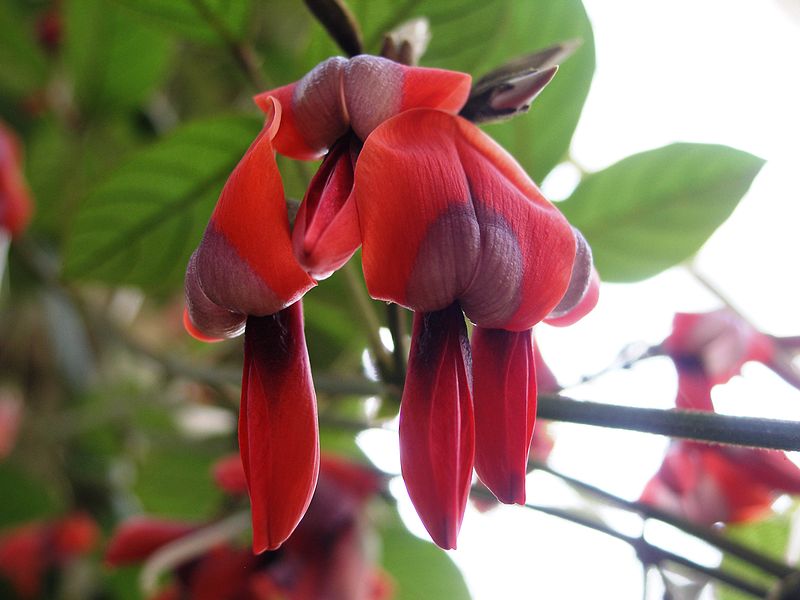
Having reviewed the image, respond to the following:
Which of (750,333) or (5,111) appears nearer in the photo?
(750,333)

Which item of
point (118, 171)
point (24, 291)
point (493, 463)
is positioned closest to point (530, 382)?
point (493, 463)

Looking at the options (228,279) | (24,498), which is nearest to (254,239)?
(228,279)

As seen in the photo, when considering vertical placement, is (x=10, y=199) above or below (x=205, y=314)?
below

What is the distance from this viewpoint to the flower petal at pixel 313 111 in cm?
27

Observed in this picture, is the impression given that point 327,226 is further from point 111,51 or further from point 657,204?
point 111,51

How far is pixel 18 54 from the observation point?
962 mm

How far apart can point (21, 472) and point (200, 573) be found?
492 mm

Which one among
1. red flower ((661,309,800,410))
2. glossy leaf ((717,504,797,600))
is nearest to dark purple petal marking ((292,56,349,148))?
red flower ((661,309,800,410))

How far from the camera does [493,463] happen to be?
0.25 metres

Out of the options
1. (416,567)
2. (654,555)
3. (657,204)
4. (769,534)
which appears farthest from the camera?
(416,567)

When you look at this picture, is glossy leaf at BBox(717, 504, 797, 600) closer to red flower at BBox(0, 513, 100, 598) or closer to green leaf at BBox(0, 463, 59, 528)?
red flower at BBox(0, 513, 100, 598)

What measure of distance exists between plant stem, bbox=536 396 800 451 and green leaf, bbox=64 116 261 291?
0.29 meters

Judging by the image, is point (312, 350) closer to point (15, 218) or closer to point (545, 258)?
point (15, 218)

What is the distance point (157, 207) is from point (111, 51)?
0.42 meters
